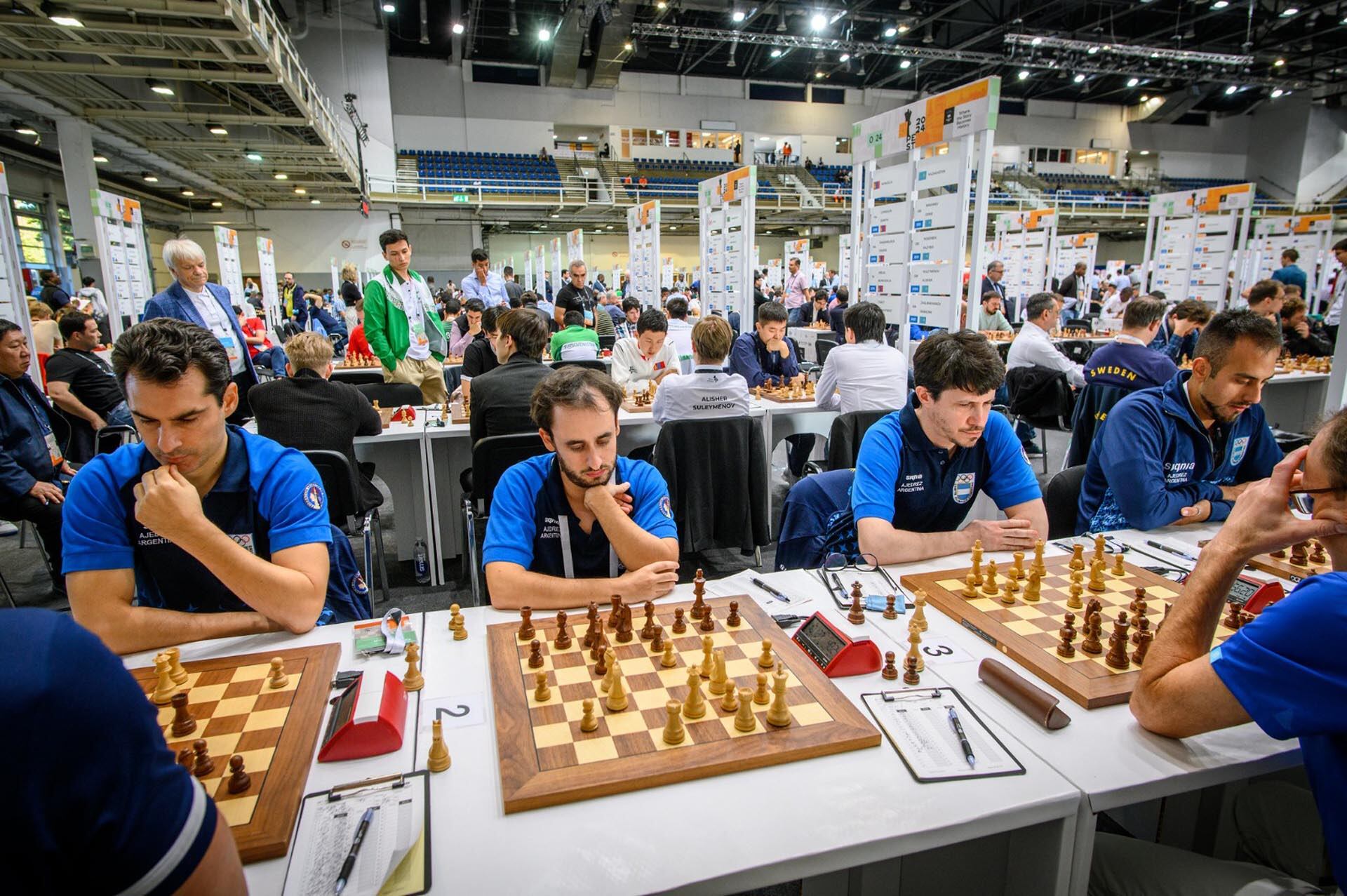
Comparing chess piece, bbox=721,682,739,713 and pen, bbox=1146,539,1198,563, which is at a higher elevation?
chess piece, bbox=721,682,739,713

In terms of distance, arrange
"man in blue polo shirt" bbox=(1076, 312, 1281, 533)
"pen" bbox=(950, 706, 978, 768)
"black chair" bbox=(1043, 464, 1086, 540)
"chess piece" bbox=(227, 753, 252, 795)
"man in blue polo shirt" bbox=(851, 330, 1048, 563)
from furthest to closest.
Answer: "black chair" bbox=(1043, 464, 1086, 540)
"man in blue polo shirt" bbox=(1076, 312, 1281, 533)
"man in blue polo shirt" bbox=(851, 330, 1048, 563)
"pen" bbox=(950, 706, 978, 768)
"chess piece" bbox=(227, 753, 252, 795)

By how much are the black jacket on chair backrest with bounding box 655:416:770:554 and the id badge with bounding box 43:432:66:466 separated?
3620 mm

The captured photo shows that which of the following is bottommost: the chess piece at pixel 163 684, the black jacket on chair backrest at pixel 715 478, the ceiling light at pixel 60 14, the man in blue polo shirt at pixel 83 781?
the black jacket on chair backrest at pixel 715 478

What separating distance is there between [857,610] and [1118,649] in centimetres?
56

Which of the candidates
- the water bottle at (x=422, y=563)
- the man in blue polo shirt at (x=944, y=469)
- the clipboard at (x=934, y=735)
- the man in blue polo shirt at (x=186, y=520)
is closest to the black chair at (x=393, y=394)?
the water bottle at (x=422, y=563)

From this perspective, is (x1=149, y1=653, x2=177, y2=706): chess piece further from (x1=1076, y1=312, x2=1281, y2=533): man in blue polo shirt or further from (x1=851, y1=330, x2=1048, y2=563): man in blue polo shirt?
(x1=1076, y1=312, x2=1281, y2=533): man in blue polo shirt

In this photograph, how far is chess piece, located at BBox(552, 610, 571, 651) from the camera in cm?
161

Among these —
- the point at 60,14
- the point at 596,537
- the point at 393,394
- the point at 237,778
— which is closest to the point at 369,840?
the point at 237,778

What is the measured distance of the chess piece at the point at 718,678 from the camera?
4.62ft

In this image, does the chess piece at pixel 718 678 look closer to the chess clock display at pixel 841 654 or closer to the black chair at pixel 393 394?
the chess clock display at pixel 841 654

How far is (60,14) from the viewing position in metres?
6.71

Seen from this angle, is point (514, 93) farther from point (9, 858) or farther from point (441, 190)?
point (9, 858)

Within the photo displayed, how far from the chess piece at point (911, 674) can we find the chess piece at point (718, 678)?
39 centimetres

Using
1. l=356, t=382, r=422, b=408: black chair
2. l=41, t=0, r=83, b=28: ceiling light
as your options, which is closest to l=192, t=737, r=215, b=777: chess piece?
l=356, t=382, r=422, b=408: black chair
